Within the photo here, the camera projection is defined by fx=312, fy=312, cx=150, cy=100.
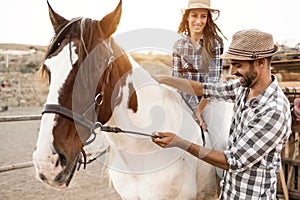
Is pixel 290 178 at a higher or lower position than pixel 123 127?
lower

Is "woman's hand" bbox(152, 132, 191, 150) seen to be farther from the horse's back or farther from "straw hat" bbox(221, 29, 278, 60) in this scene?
"straw hat" bbox(221, 29, 278, 60)

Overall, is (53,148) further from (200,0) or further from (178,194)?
(200,0)

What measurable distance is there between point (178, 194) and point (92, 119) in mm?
905

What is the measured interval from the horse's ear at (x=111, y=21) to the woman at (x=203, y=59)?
0.97 m

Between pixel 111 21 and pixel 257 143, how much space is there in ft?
3.62

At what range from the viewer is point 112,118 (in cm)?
210

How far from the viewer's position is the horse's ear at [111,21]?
1.82 metres

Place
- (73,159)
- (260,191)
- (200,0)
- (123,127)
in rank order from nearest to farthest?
(73,159) < (260,191) < (123,127) < (200,0)

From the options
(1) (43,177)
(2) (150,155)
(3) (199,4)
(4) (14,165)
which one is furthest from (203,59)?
(4) (14,165)

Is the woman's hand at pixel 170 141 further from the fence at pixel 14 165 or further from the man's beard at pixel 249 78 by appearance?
the fence at pixel 14 165

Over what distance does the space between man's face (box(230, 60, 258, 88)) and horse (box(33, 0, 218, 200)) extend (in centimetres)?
61

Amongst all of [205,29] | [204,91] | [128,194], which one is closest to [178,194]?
[128,194]

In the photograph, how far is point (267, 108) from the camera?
1773 millimetres

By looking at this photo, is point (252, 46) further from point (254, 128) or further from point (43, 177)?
point (43, 177)
